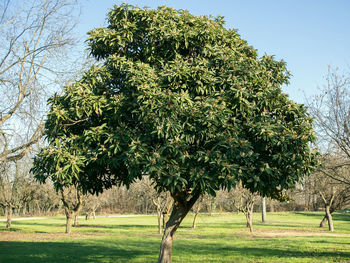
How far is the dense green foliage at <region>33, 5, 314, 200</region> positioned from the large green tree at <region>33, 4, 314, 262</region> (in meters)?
0.03

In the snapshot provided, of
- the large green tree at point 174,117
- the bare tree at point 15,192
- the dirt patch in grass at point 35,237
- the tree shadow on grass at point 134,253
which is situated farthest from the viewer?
the bare tree at point 15,192

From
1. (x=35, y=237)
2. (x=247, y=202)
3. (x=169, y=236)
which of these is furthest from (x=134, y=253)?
(x=247, y=202)

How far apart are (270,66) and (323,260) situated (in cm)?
935

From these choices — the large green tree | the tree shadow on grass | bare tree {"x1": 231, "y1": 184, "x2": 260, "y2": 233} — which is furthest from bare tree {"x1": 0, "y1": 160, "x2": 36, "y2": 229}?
the large green tree

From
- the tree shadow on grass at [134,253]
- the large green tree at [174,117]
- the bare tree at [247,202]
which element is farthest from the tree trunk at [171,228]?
the bare tree at [247,202]

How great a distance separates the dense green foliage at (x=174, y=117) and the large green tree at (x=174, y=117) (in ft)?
0.10

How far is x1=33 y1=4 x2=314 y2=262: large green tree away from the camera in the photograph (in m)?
8.05

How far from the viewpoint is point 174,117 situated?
26.5ft

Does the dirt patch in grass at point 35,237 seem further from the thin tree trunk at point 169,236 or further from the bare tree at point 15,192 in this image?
the thin tree trunk at point 169,236

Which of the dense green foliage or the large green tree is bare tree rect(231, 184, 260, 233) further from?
the dense green foliage

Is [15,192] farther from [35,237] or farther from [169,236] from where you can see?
[169,236]

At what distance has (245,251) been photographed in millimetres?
17828

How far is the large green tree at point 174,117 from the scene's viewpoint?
8.05 metres

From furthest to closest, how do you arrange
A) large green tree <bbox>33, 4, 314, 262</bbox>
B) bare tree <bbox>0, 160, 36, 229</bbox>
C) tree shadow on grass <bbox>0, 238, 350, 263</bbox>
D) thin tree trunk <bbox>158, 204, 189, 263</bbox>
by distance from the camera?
1. bare tree <bbox>0, 160, 36, 229</bbox>
2. tree shadow on grass <bbox>0, 238, 350, 263</bbox>
3. thin tree trunk <bbox>158, 204, 189, 263</bbox>
4. large green tree <bbox>33, 4, 314, 262</bbox>
